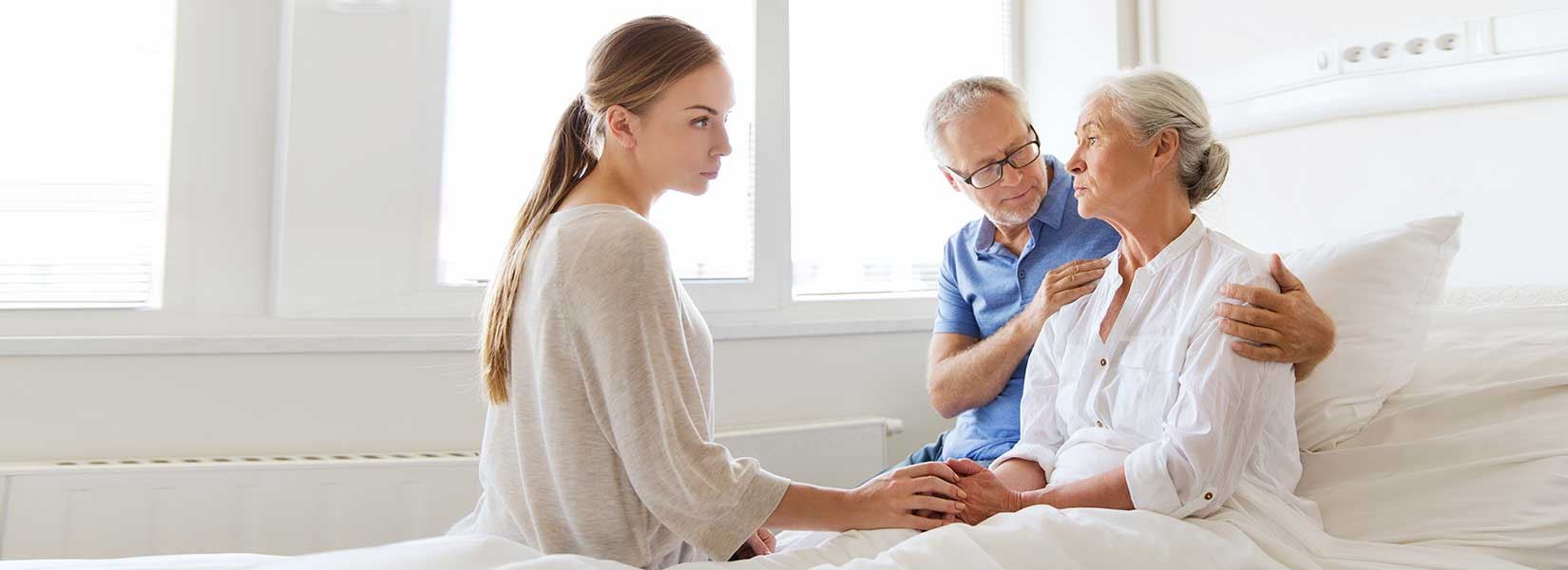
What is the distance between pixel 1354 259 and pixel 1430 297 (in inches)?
4.8

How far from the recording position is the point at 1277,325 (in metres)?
1.20

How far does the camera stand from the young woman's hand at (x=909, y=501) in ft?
3.97

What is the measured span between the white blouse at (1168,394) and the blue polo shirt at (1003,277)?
0.25m

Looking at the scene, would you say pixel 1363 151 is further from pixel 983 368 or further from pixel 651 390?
pixel 651 390

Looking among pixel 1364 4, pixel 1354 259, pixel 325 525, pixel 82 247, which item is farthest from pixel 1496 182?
pixel 82 247

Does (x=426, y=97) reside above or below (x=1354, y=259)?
above

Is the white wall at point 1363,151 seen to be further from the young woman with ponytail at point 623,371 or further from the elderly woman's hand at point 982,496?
the young woman with ponytail at point 623,371

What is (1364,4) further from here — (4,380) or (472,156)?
(4,380)

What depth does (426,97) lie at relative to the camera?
205 centimetres

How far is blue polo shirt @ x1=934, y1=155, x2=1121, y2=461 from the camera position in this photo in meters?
1.83

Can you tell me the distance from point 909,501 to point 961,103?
2.95ft

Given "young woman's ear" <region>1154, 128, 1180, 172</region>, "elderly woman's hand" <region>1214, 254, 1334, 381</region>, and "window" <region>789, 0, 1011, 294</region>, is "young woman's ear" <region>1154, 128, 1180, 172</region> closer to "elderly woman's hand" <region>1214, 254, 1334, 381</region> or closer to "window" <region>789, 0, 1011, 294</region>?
"elderly woman's hand" <region>1214, 254, 1334, 381</region>

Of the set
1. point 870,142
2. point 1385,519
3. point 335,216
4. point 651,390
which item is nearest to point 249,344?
point 335,216

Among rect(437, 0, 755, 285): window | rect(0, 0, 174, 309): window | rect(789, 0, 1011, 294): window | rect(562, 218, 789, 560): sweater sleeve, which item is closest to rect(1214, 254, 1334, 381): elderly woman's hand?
rect(562, 218, 789, 560): sweater sleeve
